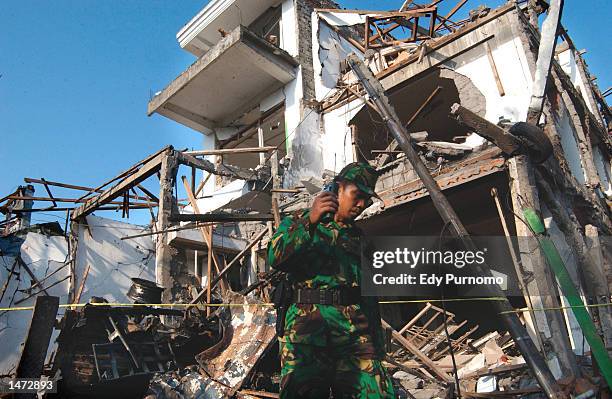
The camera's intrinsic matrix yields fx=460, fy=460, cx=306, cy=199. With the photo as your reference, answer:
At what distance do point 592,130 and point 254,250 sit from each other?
Result: 8.98 metres

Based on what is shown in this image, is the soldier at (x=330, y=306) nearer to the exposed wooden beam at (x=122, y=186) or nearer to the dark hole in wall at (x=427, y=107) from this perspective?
the dark hole in wall at (x=427, y=107)

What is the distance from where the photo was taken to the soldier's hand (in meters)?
3.13

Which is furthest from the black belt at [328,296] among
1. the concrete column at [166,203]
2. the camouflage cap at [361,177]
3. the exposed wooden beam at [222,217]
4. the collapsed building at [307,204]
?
the concrete column at [166,203]

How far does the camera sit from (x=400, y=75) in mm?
10242

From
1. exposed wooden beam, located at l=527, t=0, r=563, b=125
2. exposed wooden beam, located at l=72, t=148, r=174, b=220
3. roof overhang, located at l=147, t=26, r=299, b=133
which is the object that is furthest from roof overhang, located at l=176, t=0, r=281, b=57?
exposed wooden beam, located at l=527, t=0, r=563, b=125

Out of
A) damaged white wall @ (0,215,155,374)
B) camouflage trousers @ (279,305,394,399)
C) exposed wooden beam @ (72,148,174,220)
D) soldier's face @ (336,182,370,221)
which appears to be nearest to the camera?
camouflage trousers @ (279,305,394,399)

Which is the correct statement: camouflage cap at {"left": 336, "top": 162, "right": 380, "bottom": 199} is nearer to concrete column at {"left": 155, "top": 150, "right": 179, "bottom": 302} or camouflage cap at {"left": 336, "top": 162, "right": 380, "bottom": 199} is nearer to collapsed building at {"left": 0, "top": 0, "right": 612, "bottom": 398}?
collapsed building at {"left": 0, "top": 0, "right": 612, "bottom": 398}

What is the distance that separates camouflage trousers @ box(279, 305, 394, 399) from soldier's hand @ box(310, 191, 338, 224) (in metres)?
0.62

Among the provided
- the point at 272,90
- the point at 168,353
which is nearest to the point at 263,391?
the point at 168,353

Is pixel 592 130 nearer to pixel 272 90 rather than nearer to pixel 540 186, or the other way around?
pixel 540 186

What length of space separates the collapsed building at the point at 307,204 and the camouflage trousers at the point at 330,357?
1.66 m

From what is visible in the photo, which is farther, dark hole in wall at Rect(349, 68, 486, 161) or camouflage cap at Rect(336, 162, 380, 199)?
dark hole in wall at Rect(349, 68, 486, 161)

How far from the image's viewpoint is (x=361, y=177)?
3.50 metres

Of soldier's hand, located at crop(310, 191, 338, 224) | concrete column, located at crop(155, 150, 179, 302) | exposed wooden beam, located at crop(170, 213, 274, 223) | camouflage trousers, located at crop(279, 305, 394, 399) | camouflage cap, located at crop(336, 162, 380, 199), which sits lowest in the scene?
camouflage trousers, located at crop(279, 305, 394, 399)
